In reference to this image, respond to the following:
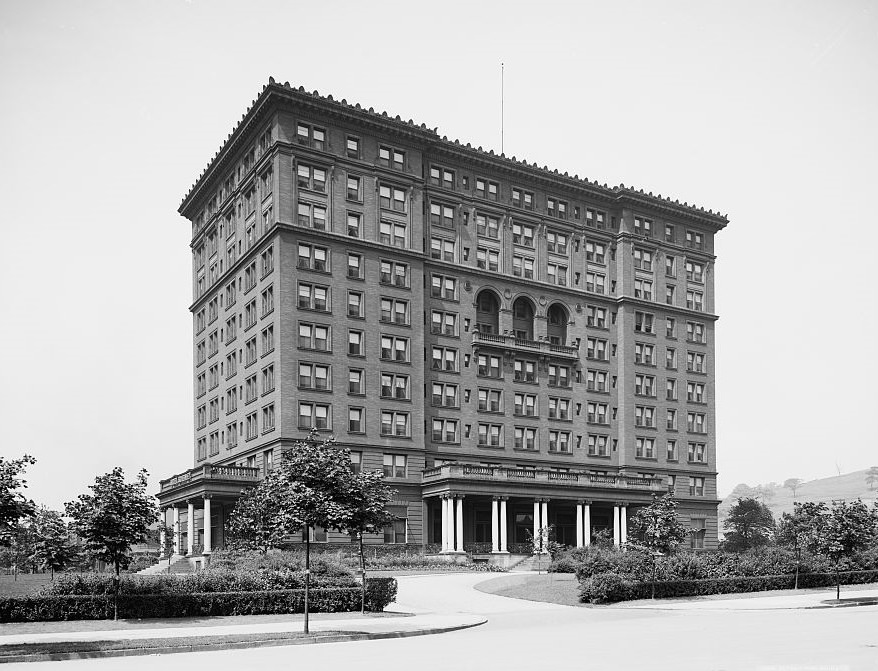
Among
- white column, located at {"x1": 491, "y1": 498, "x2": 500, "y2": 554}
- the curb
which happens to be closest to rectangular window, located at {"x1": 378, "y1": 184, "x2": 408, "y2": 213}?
white column, located at {"x1": 491, "y1": 498, "x2": 500, "y2": 554}

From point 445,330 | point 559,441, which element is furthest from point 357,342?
point 559,441

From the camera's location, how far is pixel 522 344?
87.1 metres

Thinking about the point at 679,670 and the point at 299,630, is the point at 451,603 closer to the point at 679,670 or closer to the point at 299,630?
the point at 299,630

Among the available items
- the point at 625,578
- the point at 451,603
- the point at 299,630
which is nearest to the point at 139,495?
the point at 299,630

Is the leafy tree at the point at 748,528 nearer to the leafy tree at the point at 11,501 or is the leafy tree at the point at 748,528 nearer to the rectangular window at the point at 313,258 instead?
the rectangular window at the point at 313,258

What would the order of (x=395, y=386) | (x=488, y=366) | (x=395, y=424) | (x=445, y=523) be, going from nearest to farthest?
(x=445, y=523)
(x=395, y=424)
(x=395, y=386)
(x=488, y=366)

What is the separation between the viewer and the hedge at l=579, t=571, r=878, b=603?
42812 mm

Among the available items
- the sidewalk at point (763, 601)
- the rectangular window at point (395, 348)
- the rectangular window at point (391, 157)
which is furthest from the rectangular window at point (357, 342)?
the sidewalk at point (763, 601)

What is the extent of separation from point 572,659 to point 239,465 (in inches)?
2328

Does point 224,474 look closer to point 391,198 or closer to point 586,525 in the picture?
point 391,198

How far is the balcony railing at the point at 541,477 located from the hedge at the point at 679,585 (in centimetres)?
2846

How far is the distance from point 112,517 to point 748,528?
270 ft

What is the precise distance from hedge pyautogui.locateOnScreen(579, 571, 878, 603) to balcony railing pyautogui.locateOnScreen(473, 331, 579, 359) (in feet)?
123

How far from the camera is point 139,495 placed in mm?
32469
